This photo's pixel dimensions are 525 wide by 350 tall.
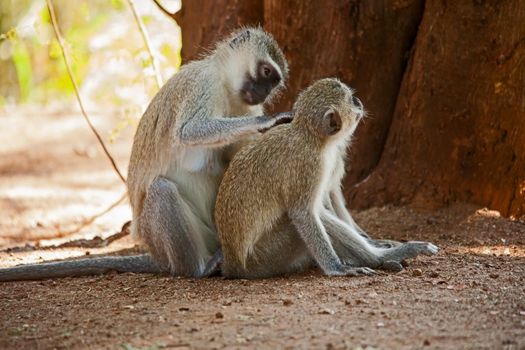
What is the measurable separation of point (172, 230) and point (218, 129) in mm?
756

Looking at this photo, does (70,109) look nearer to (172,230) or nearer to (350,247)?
(172,230)

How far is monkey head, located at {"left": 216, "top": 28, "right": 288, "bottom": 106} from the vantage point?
6.17 meters

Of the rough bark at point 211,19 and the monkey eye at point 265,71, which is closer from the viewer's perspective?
the monkey eye at point 265,71

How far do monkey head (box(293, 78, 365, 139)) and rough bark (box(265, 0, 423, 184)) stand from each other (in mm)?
1281

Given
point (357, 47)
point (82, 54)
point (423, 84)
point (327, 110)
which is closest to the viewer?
point (327, 110)

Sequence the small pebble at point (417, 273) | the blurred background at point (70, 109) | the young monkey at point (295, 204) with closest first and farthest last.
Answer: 1. the small pebble at point (417, 273)
2. the young monkey at point (295, 204)
3. the blurred background at point (70, 109)

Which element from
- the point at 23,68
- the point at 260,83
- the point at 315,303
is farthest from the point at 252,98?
the point at 23,68

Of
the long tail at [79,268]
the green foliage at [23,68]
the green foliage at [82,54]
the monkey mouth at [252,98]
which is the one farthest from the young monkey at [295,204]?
the green foliage at [23,68]

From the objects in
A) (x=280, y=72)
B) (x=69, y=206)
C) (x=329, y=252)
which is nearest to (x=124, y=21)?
(x=69, y=206)

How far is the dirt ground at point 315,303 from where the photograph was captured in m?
4.13

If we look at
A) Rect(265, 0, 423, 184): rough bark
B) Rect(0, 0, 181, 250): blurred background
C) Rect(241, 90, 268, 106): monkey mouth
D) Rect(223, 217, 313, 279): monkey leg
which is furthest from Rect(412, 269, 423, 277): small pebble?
Rect(0, 0, 181, 250): blurred background

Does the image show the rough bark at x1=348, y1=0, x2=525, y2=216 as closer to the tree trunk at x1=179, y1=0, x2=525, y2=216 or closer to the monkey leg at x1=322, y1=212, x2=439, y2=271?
the tree trunk at x1=179, y1=0, x2=525, y2=216

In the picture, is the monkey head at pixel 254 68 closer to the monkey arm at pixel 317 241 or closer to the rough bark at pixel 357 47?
the rough bark at pixel 357 47

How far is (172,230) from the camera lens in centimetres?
593
